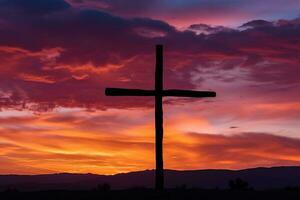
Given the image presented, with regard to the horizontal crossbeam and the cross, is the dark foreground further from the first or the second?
the horizontal crossbeam

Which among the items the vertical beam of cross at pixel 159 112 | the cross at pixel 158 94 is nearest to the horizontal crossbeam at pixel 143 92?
the cross at pixel 158 94

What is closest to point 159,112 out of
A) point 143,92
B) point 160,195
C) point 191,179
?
point 143,92

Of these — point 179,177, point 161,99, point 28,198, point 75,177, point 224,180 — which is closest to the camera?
point 28,198

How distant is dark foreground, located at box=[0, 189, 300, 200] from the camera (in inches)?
845

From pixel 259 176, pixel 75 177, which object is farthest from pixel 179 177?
pixel 75 177

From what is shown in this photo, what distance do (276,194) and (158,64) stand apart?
26.2ft

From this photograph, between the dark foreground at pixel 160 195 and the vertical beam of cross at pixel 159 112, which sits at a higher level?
the vertical beam of cross at pixel 159 112

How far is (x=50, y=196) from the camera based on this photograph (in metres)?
22.7

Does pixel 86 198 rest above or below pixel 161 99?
below

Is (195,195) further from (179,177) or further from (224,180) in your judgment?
(179,177)

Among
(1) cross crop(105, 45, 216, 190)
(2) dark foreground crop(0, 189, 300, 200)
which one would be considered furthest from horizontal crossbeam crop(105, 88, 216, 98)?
(2) dark foreground crop(0, 189, 300, 200)

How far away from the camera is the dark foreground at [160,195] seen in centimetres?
2147

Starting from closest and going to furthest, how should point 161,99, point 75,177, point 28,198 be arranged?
point 28,198, point 161,99, point 75,177

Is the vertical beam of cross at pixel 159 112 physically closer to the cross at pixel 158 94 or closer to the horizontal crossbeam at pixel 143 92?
the cross at pixel 158 94
